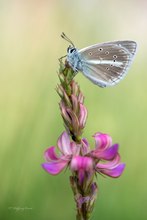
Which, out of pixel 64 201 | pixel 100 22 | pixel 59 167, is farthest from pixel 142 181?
pixel 59 167

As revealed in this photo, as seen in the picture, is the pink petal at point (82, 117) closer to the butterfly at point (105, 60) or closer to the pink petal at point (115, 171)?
the pink petal at point (115, 171)

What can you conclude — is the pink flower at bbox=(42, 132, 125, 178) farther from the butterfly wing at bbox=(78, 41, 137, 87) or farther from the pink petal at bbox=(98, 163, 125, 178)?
the butterfly wing at bbox=(78, 41, 137, 87)

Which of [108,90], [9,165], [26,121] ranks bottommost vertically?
[9,165]

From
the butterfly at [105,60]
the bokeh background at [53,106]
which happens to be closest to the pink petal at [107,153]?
the butterfly at [105,60]

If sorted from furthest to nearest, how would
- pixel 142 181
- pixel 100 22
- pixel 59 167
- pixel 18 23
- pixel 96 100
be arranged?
1. pixel 18 23
2. pixel 100 22
3. pixel 96 100
4. pixel 142 181
5. pixel 59 167

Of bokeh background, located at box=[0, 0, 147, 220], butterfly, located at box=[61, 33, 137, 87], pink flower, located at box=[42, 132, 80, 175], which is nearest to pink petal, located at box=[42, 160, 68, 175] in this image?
pink flower, located at box=[42, 132, 80, 175]

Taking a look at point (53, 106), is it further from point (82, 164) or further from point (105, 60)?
point (82, 164)

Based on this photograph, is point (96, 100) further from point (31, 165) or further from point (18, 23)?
point (18, 23)
